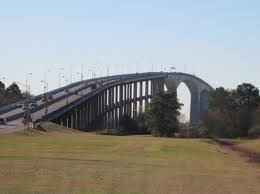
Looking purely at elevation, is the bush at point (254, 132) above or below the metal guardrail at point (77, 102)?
below

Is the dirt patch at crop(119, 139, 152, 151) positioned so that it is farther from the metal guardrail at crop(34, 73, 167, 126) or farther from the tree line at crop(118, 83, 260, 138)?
the tree line at crop(118, 83, 260, 138)

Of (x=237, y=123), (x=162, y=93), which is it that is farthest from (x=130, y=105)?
(x=162, y=93)

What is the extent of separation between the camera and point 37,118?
11594cm

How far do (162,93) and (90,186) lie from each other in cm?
10285

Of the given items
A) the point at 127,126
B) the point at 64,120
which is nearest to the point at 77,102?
the point at 64,120

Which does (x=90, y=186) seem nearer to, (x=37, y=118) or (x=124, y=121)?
(x=37, y=118)

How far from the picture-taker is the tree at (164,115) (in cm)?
12075

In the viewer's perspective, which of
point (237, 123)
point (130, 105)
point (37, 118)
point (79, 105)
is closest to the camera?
point (37, 118)

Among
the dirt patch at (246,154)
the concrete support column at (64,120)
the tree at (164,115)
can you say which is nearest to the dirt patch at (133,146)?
the dirt patch at (246,154)

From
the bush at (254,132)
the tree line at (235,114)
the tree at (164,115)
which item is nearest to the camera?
the tree at (164,115)

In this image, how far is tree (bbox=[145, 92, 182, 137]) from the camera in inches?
4754

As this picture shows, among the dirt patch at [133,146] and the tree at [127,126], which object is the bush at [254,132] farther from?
the dirt patch at [133,146]

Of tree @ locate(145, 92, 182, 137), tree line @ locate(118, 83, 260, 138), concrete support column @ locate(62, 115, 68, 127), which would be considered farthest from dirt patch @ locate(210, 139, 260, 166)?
concrete support column @ locate(62, 115, 68, 127)

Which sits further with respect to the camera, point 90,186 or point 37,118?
point 37,118
